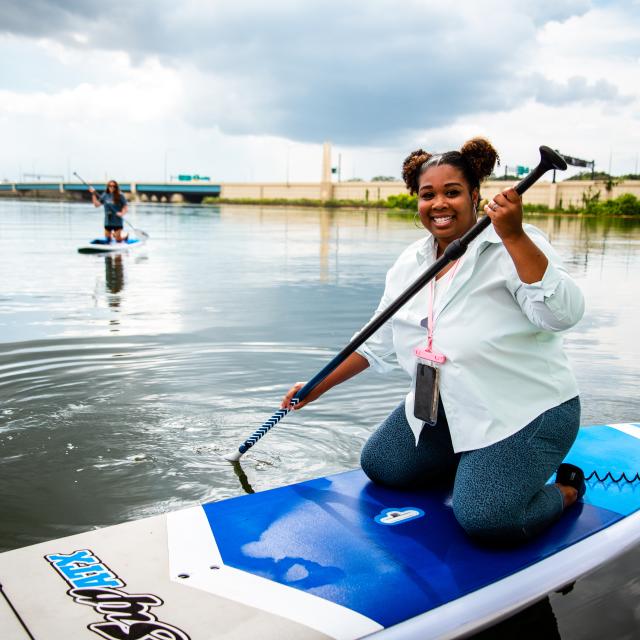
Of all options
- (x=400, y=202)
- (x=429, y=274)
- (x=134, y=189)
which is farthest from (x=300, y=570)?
(x=134, y=189)

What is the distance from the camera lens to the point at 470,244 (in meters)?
2.87

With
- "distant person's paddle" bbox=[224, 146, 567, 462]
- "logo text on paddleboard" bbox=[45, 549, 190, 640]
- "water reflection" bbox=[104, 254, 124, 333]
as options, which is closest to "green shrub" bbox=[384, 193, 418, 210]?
"water reflection" bbox=[104, 254, 124, 333]

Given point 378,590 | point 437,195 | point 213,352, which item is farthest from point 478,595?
point 213,352

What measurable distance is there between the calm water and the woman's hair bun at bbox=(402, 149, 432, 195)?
1.88 m

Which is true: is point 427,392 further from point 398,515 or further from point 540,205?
point 540,205

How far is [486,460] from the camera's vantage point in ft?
9.12

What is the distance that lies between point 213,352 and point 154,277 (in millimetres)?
6053

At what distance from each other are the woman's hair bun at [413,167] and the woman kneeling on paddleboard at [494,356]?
0.05 metres

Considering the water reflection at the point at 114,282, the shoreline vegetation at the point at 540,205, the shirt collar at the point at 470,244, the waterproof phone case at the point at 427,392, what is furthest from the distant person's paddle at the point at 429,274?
the shoreline vegetation at the point at 540,205

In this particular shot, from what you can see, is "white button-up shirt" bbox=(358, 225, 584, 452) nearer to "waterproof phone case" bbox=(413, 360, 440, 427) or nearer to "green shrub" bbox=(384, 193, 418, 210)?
"waterproof phone case" bbox=(413, 360, 440, 427)

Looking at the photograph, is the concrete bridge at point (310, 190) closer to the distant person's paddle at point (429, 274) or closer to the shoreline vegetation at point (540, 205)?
the shoreline vegetation at point (540, 205)

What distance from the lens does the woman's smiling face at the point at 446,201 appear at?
9.66ft

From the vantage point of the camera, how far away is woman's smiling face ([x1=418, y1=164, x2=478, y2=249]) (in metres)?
2.95

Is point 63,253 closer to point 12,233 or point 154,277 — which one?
point 154,277
